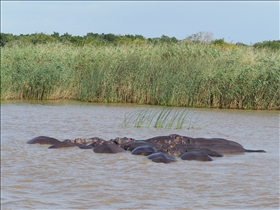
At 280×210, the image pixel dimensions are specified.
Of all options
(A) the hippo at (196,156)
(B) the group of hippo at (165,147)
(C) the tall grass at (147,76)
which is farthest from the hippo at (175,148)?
(C) the tall grass at (147,76)

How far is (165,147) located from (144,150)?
14.3 inches

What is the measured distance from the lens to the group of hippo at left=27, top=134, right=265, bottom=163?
27.0ft

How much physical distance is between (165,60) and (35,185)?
11900 millimetres

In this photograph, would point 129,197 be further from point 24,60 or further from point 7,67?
point 24,60

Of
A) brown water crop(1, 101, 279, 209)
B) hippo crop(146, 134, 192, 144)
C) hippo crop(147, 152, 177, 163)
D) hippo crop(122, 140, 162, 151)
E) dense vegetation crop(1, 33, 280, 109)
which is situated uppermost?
dense vegetation crop(1, 33, 280, 109)

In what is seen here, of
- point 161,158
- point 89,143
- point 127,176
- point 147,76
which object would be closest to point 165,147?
point 161,158

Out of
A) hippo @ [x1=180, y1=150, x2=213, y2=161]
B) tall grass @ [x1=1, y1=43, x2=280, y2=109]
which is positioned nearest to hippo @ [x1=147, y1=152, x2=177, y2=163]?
hippo @ [x1=180, y1=150, x2=213, y2=161]

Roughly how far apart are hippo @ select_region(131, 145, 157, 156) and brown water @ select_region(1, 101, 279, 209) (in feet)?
0.40

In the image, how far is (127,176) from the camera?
711 centimetres

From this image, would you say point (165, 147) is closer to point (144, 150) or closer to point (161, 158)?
point (144, 150)

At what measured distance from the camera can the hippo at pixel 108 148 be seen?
8.55 meters

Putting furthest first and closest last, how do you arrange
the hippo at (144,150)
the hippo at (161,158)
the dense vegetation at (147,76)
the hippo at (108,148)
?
the dense vegetation at (147,76) < the hippo at (108,148) < the hippo at (144,150) < the hippo at (161,158)

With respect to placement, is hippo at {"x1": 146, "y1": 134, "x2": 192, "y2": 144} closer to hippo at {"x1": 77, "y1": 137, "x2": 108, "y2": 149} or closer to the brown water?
the brown water

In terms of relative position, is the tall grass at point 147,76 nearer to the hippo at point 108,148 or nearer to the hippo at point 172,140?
the hippo at point 172,140
